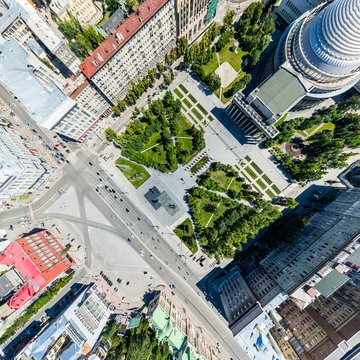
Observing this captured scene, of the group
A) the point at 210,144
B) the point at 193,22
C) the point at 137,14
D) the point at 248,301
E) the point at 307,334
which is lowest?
the point at 307,334

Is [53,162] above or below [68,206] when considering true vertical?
above

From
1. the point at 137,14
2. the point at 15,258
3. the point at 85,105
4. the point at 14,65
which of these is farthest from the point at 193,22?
the point at 15,258

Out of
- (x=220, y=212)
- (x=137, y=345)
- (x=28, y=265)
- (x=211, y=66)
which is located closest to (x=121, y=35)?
(x=211, y=66)

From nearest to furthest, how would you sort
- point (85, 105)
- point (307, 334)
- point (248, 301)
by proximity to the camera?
point (307, 334)
point (248, 301)
point (85, 105)

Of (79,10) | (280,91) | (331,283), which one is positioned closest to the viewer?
(331,283)

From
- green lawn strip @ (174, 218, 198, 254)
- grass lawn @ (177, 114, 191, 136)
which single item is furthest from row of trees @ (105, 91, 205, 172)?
green lawn strip @ (174, 218, 198, 254)

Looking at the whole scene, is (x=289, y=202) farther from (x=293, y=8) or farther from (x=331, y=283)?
(x=293, y=8)

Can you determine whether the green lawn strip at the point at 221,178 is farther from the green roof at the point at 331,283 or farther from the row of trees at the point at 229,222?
the green roof at the point at 331,283

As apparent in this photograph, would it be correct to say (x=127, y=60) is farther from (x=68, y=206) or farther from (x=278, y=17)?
(x=278, y=17)
